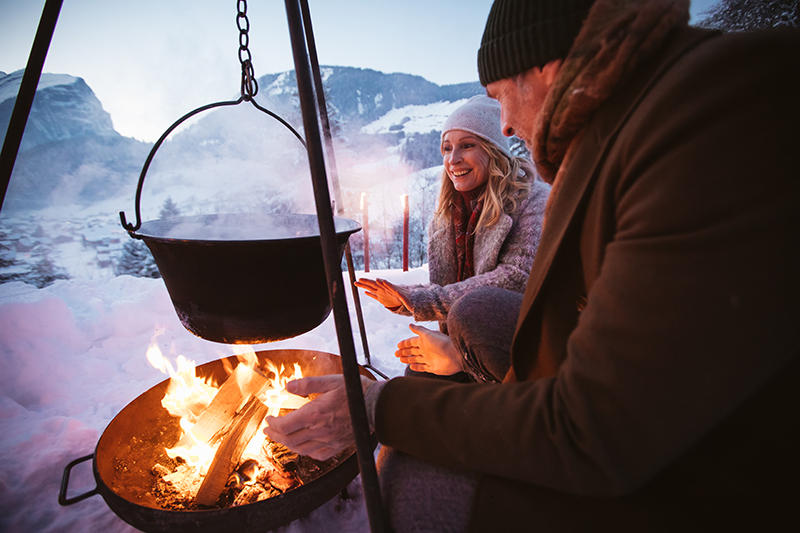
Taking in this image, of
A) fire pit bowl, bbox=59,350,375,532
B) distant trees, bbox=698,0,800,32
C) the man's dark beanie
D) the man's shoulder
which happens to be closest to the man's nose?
the man's dark beanie

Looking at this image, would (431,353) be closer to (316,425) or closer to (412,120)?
(316,425)

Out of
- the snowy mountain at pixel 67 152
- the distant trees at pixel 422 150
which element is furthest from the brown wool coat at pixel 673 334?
the distant trees at pixel 422 150

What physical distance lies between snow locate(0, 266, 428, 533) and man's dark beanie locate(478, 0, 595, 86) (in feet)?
6.38

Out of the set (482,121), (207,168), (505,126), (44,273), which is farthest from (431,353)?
(207,168)

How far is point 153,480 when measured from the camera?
152 centimetres

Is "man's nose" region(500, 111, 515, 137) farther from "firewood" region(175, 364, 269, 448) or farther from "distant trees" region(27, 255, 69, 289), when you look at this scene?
"distant trees" region(27, 255, 69, 289)

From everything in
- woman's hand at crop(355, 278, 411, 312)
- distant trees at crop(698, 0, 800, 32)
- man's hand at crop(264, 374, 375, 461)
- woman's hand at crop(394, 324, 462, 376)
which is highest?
distant trees at crop(698, 0, 800, 32)

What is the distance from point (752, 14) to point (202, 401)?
13607 millimetres

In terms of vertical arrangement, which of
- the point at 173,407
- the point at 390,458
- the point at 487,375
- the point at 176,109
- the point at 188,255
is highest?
the point at 176,109

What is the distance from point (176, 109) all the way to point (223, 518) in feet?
53.0

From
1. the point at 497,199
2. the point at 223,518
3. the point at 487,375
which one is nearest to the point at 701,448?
the point at 487,375

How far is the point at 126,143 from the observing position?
11.0 m

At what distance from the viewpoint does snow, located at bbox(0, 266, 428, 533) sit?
1.57 meters

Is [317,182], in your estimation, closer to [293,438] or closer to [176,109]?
[293,438]
